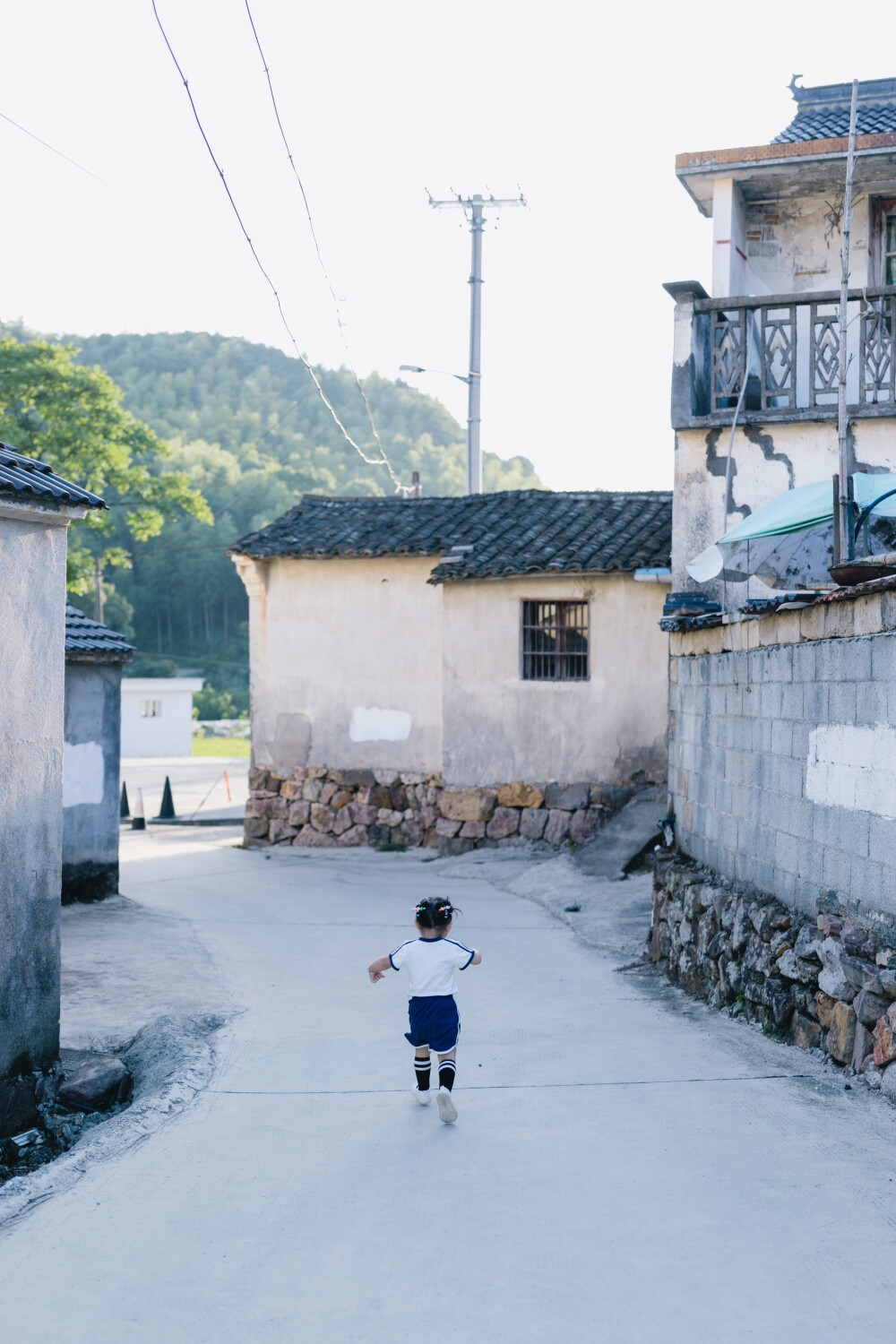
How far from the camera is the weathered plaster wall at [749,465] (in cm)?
1191

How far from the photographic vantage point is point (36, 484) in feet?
20.5

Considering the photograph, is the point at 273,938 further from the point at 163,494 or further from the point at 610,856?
the point at 163,494

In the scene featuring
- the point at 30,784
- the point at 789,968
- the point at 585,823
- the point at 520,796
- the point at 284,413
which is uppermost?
the point at 284,413

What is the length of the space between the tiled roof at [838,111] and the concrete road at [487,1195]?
32.6 ft

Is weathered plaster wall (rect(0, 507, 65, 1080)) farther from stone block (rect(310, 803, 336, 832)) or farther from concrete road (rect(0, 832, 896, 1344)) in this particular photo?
stone block (rect(310, 803, 336, 832))

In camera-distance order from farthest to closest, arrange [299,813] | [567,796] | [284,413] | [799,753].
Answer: [284,413] < [299,813] < [567,796] < [799,753]

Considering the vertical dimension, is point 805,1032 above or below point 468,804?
below

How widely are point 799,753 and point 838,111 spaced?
11.0 m

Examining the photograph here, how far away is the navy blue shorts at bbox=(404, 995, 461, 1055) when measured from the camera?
5.94 meters

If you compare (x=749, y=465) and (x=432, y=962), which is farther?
(x=749, y=465)

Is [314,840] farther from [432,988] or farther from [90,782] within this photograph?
[432,988]

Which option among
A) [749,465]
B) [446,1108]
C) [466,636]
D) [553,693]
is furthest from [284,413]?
[446,1108]

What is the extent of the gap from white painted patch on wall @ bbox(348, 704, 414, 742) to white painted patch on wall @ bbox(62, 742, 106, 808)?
5.57m

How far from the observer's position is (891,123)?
44.1ft
